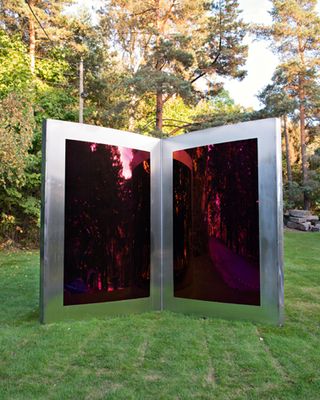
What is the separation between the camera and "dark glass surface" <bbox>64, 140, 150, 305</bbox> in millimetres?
4477

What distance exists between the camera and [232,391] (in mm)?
2682

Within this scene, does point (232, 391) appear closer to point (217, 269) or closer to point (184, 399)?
point (184, 399)

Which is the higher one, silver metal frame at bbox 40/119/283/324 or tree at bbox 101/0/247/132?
tree at bbox 101/0/247/132

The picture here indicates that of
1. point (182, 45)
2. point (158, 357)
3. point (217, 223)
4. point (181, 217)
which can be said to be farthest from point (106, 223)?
point (182, 45)

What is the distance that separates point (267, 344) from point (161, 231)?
6.68 feet

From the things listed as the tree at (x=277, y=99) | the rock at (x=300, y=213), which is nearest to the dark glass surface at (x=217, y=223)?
the tree at (x=277, y=99)

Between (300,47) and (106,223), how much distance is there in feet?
60.1

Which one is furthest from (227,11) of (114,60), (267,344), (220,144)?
(267,344)

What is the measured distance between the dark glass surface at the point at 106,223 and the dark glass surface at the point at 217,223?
0.46 meters

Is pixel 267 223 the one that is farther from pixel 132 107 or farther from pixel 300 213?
pixel 300 213

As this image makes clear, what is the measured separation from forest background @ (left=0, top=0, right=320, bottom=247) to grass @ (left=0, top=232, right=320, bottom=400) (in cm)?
866

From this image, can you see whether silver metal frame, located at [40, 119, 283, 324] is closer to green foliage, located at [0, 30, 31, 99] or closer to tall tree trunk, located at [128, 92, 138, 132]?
green foliage, located at [0, 30, 31, 99]

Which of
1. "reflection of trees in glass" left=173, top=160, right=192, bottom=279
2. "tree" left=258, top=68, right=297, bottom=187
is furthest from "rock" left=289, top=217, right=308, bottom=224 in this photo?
"reflection of trees in glass" left=173, top=160, right=192, bottom=279

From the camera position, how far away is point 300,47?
1905 cm
